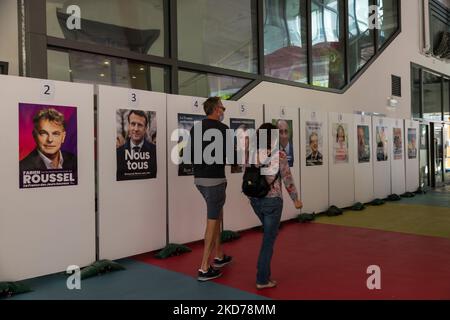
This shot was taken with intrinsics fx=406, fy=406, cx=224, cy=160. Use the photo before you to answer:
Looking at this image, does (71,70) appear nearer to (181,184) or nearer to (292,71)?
(181,184)

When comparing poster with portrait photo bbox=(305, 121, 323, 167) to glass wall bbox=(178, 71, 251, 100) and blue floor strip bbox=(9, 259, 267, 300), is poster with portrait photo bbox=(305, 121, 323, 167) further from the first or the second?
blue floor strip bbox=(9, 259, 267, 300)

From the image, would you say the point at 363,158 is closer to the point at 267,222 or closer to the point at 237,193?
the point at 237,193

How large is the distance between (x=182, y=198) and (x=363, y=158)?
4.90m

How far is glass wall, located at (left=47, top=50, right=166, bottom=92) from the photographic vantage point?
467cm

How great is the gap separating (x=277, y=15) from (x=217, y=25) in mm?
1589

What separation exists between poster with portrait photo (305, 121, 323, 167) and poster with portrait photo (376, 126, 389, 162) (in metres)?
2.39

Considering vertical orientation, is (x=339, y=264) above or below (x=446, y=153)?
below

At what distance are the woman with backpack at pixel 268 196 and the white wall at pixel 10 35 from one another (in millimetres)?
2911

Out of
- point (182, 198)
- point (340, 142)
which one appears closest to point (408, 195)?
point (340, 142)

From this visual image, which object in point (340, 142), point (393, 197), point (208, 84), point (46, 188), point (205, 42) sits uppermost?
point (205, 42)

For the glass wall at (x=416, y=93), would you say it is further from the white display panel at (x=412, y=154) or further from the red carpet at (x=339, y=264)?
the red carpet at (x=339, y=264)

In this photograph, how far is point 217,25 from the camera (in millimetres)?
6781

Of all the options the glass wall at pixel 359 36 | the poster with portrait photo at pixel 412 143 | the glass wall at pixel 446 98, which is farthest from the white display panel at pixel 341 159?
the glass wall at pixel 446 98

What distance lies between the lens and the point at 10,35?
14.7 feet
